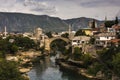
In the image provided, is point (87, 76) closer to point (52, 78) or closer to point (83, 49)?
point (52, 78)

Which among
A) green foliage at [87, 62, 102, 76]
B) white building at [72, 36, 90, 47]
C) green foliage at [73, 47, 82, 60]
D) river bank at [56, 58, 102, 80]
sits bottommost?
river bank at [56, 58, 102, 80]

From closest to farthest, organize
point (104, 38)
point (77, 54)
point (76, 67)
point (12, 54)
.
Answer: point (76, 67) → point (77, 54) → point (104, 38) → point (12, 54)

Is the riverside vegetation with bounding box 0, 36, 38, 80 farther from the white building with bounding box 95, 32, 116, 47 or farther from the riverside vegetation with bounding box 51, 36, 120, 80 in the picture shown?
the white building with bounding box 95, 32, 116, 47

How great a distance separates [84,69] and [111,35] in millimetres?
11566

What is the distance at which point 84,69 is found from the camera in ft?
173

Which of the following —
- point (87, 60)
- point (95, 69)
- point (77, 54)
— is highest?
point (77, 54)

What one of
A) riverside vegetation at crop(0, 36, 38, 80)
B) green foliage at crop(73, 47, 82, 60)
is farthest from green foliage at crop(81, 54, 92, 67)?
riverside vegetation at crop(0, 36, 38, 80)

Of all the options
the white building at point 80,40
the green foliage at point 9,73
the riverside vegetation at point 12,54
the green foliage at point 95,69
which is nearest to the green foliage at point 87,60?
the green foliage at point 95,69

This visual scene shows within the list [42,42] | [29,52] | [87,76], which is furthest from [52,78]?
[42,42]

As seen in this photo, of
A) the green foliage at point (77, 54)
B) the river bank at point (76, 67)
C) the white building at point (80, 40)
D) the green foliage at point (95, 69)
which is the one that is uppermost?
the white building at point (80, 40)

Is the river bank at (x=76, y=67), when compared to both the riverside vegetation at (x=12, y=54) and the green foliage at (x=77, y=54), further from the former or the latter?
the riverside vegetation at (x=12, y=54)

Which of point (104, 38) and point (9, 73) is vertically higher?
point (104, 38)

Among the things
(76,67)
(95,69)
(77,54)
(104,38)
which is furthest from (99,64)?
(104,38)

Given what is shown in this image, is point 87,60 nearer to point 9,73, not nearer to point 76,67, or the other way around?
point 76,67
